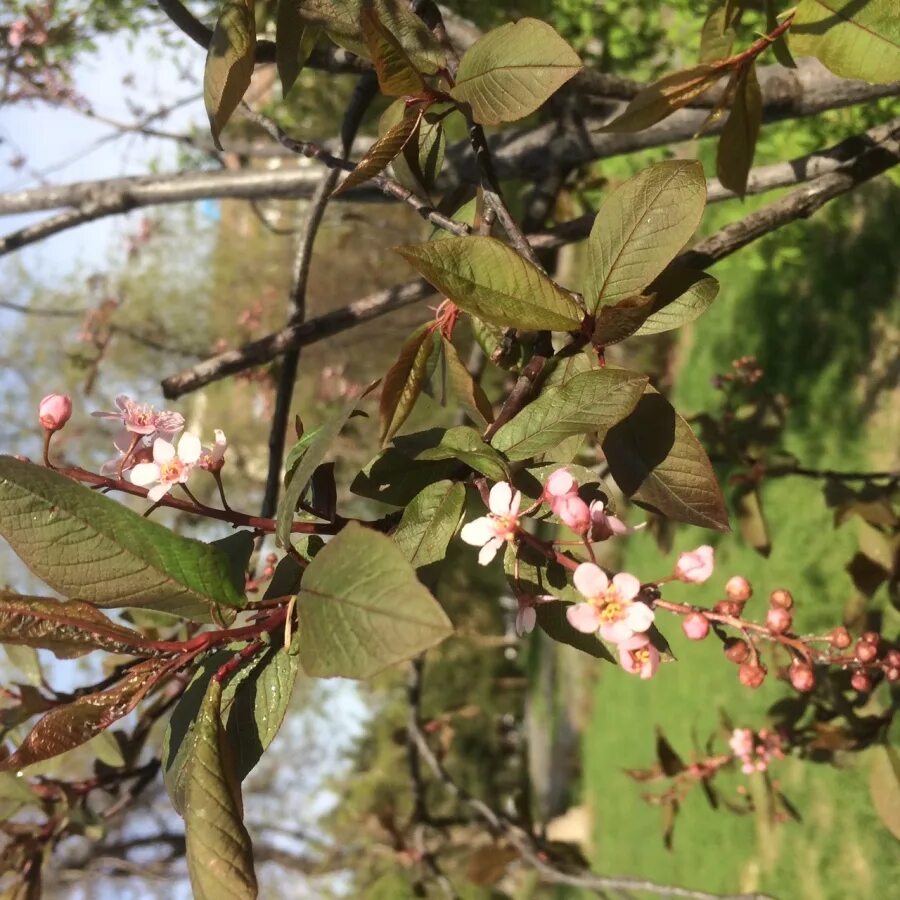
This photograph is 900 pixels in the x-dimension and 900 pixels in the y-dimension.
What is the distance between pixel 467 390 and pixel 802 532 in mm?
3524

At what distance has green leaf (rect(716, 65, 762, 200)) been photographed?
1074 mm

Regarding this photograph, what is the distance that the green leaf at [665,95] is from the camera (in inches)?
38.9

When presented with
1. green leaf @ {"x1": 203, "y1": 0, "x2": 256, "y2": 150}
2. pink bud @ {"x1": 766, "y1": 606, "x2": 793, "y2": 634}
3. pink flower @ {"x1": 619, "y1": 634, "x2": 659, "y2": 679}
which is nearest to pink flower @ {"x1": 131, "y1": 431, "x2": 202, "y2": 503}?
green leaf @ {"x1": 203, "y1": 0, "x2": 256, "y2": 150}

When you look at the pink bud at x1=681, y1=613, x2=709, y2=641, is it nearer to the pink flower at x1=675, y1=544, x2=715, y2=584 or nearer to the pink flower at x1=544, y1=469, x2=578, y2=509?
the pink flower at x1=675, y1=544, x2=715, y2=584

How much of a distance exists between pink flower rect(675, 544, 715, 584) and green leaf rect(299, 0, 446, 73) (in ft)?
1.82

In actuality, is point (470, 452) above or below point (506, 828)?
above

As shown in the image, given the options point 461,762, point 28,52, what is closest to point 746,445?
point 28,52

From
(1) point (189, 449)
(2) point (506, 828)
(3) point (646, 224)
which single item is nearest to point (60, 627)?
(1) point (189, 449)

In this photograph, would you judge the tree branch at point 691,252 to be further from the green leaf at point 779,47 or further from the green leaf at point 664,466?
the green leaf at point 664,466

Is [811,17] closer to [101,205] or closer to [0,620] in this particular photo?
[0,620]

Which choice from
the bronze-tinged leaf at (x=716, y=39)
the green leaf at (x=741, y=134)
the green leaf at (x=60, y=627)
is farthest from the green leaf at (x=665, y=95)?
the green leaf at (x=60, y=627)

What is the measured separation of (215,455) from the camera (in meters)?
0.83

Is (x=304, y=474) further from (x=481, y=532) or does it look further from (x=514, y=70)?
(x=514, y=70)

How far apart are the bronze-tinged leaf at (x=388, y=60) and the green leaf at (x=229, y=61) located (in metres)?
0.14
